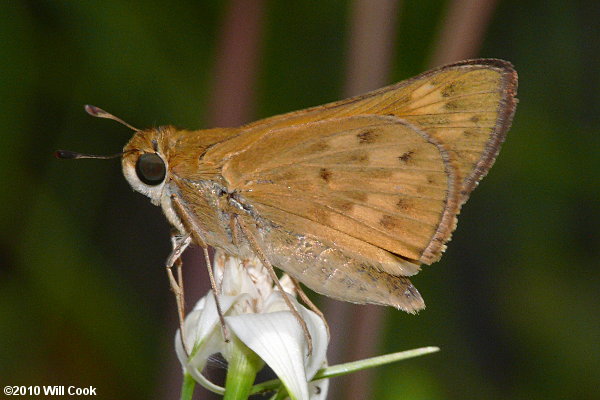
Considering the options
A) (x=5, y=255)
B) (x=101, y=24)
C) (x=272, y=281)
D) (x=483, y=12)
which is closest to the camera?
(x=272, y=281)

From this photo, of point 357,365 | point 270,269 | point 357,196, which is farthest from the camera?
point 357,196

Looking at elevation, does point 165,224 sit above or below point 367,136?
below

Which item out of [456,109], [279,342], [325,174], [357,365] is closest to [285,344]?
[279,342]

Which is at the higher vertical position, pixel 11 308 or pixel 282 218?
pixel 282 218

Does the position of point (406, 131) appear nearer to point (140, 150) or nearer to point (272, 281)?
point (272, 281)

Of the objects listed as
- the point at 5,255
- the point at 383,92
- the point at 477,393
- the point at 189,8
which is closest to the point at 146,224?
the point at 5,255

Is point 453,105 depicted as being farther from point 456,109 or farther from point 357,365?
point 357,365
